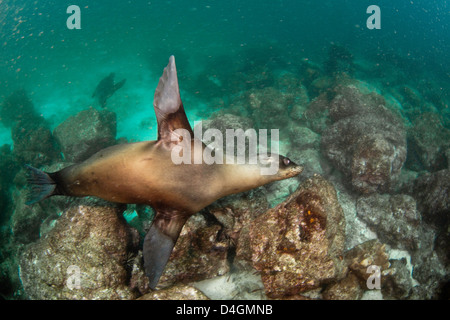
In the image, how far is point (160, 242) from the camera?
2369mm

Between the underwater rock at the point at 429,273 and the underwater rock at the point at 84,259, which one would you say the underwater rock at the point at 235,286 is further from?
the underwater rock at the point at 429,273

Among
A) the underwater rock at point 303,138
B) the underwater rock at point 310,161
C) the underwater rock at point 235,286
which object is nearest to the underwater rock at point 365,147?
the underwater rock at point 310,161

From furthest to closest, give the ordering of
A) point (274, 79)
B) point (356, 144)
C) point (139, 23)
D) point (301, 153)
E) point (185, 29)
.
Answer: point (139, 23) → point (185, 29) → point (274, 79) → point (301, 153) → point (356, 144)

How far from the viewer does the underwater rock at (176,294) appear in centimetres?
251

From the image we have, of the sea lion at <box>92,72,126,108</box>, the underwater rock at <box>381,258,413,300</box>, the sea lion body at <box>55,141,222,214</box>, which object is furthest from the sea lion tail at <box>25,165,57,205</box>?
the sea lion at <box>92,72,126,108</box>

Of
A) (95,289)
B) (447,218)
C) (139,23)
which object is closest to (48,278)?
(95,289)

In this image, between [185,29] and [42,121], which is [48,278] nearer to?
[42,121]

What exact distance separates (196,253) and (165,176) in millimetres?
1261

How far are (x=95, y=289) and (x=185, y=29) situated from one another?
41284 mm

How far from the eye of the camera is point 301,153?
19.8 ft

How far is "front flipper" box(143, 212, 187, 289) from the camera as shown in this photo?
2.25 metres

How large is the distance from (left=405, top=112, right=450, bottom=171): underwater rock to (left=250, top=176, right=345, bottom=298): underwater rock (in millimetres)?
5843

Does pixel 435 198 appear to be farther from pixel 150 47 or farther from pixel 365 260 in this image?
pixel 150 47

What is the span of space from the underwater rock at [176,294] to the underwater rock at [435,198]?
4.45 meters
